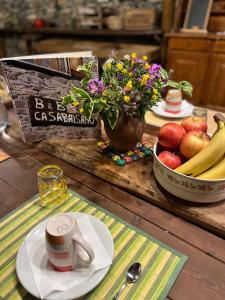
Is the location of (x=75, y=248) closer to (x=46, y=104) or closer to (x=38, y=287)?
(x=38, y=287)

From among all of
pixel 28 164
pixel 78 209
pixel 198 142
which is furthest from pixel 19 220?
pixel 198 142

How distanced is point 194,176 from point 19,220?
496 mm

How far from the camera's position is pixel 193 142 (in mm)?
Result: 699

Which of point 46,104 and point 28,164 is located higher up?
point 46,104

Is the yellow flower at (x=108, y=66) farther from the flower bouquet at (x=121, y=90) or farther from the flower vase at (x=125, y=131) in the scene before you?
the flower vase at (x=125, y=131)

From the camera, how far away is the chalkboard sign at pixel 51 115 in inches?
35.2

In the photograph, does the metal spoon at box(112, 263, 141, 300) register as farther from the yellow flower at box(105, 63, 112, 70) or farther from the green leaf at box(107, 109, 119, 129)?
the yellow flower at box(105, 63, 112, 70)

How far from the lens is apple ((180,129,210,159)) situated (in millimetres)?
696

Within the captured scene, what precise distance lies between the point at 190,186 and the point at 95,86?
1.32 feet

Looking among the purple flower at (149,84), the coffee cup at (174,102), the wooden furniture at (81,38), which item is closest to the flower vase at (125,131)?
the purple flower at (149,84)

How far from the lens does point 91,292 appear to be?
0.48 meters

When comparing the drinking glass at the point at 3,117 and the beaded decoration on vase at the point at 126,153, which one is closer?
the beaded decoration on vase at the point at 126,153

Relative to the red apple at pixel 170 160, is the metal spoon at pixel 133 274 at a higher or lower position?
lower

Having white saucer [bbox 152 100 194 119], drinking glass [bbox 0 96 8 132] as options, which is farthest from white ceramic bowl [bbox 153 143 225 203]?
drinking glass [bbox 0 96 8 132]
